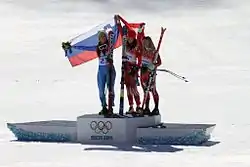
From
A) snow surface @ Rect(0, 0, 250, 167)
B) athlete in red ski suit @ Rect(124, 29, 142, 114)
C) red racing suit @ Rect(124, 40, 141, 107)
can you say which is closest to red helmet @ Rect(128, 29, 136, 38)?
athlete in red ski suit @ Rect(124, 29, 142, 114)

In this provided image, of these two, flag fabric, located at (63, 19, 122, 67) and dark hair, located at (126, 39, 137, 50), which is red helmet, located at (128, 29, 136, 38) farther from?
flag fabric, located at (63, 19, 122, 67)

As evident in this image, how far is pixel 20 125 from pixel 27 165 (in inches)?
109

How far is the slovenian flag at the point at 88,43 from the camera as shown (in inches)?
559

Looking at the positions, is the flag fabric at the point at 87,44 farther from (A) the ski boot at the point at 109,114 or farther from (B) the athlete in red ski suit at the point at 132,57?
(A) the ski boot at the point at 109,114

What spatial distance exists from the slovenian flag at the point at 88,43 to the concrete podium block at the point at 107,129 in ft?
4.05

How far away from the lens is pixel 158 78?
28531 mm

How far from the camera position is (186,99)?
22.1 meters

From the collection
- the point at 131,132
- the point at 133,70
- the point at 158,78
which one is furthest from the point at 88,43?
the point at 158,78

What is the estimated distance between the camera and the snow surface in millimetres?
12578

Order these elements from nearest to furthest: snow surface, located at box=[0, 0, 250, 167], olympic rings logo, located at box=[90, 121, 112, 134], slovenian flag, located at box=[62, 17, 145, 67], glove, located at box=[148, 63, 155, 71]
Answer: snow surface, located at box=[0, 0, 250, 167] → olympic rings logo, located at box=[90, 121, 112, 134] → glove, located at box=[148, 63, 155, 71] → slovenian flag, located at box=[62, 17, 145, 67]

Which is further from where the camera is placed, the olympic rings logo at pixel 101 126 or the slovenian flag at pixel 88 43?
the slovenian flag at pixel 88 43

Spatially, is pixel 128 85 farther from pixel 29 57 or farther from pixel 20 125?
pixel 29 57

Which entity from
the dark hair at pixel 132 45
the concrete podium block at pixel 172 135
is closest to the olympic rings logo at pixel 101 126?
the concrete podium block at pixel 172 135

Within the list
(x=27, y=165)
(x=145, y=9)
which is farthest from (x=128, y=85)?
(x=145, y=9)
